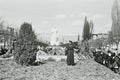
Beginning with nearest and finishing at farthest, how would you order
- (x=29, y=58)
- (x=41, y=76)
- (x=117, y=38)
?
(x=41, y=76)
(x=29, y=58)
(x=117, y=38)

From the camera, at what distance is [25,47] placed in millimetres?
10164

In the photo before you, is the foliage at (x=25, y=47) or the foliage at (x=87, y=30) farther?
the foliage at (x=87, y=30)

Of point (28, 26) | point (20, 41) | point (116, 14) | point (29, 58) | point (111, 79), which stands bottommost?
point (111, 79)

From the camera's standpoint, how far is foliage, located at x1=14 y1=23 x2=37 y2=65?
10031 mm

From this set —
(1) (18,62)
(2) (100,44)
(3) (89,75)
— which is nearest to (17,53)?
(1) (18,62)

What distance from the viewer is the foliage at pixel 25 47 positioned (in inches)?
395

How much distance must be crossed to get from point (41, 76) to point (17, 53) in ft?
10.6

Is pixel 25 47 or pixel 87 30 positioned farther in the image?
pixel 87 30

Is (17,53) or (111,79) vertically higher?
(17,53)

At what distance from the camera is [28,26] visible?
10.4m

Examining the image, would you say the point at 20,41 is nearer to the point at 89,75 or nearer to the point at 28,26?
the point at 28,26

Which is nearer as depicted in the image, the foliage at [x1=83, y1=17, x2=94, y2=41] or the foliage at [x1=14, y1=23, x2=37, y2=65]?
the foliage at [x1=14, y1=23, x2=37, y2=65]

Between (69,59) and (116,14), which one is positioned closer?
(69,59)

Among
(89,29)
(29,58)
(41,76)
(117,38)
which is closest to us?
(41,76)
